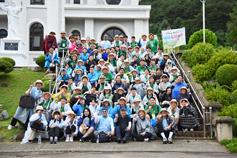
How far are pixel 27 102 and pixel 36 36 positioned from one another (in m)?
15.5

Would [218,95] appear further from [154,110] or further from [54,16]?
[54,16]

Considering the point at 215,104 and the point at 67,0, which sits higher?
the point at 67,0

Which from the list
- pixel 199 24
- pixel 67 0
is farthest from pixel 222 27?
pixel 67 0

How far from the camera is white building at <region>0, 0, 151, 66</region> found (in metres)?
23.2

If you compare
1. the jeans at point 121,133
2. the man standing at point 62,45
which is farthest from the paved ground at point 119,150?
the man standing at point 62,45

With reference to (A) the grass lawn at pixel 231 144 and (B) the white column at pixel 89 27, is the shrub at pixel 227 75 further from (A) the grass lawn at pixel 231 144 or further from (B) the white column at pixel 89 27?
(B) the white column at pixel 89 27

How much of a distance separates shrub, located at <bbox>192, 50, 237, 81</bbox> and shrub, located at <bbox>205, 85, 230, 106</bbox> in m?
1.28

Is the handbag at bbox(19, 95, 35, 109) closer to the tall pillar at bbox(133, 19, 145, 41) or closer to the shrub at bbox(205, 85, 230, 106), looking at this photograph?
the shrub at bbox(205, 85, 230, 106)

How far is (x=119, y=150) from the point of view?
760cm

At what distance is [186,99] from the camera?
929 centimetres

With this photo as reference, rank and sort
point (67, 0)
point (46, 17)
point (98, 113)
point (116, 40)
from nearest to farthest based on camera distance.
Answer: point (98, 113), point (116, 40), point (46, 17), point (67, 0)

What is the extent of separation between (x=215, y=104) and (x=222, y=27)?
1658 inches

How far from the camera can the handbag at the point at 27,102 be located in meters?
9.32

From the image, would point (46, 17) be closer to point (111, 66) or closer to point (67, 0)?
point (67, 0)
